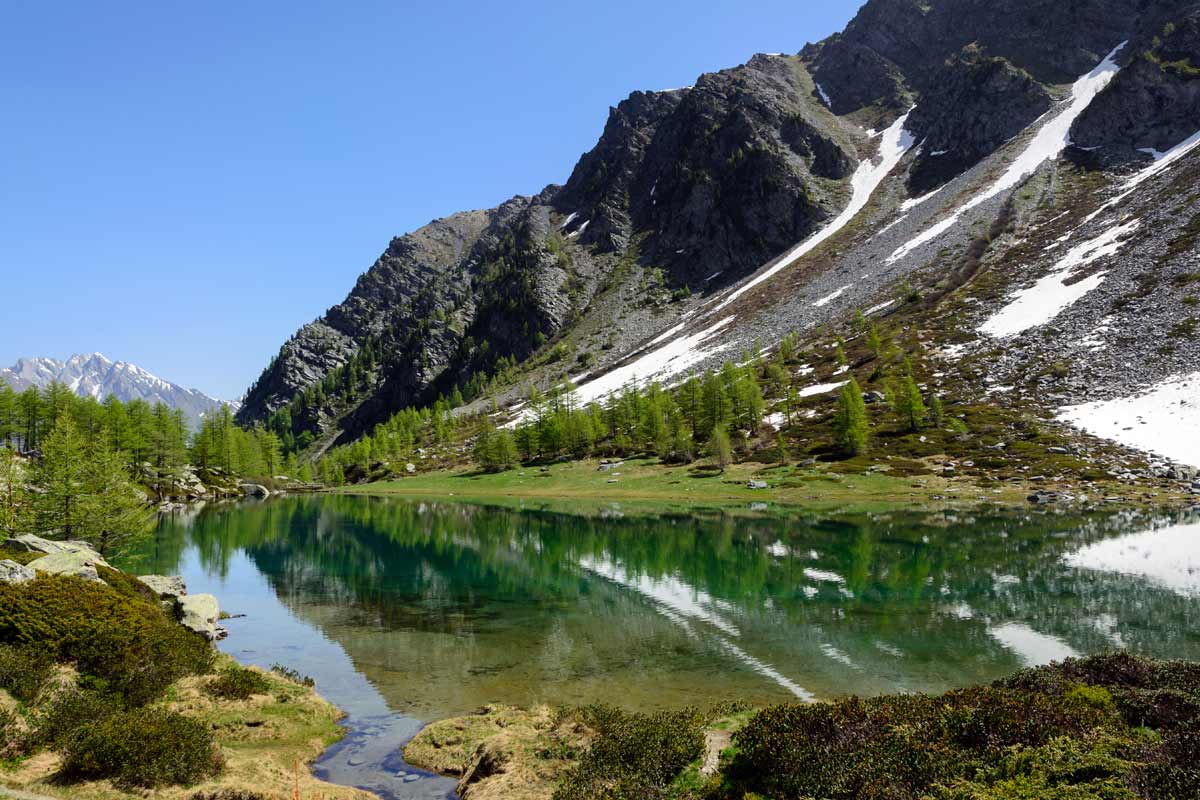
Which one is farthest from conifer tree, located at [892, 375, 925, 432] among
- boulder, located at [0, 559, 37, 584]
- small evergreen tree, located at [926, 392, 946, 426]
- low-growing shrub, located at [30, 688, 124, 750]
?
low-growing shrub, located at [30, 688, 124, 750]

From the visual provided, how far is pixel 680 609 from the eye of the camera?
108ft

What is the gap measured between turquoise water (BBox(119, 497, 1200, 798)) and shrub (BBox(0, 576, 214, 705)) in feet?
16.2

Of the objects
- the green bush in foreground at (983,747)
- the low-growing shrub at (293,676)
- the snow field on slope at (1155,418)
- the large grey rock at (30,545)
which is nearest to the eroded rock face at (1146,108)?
the snow field on slope at (1155,418)

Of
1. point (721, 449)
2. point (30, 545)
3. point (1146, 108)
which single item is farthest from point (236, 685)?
point (1146, 108)

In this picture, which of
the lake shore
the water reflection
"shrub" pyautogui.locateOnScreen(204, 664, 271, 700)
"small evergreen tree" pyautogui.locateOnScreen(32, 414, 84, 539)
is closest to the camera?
"shrub" pyautogui.locateOnScreen(204, 664, 271, 700)

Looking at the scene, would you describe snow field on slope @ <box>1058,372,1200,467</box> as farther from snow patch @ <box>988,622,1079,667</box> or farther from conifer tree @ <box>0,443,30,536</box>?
conifer tree @ <box>0,443,30,536</box>

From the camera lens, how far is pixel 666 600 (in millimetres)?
35219

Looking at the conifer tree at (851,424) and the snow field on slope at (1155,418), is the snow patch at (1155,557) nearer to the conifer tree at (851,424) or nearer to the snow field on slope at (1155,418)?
the snow field on slope at (1155,418)

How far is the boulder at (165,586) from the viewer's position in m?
28.6

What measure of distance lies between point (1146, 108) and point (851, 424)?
168 m

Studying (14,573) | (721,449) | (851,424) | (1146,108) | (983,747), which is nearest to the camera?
(983,747)

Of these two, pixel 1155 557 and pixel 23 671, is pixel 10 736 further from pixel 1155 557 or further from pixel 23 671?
pixel 1155 557

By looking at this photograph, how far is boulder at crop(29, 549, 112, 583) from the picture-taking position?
24109 mm

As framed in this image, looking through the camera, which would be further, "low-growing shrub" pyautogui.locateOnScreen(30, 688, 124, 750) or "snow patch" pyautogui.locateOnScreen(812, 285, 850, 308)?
"snow patch" pyautogui.locateOnScreen(812, 285, 850, 308)
